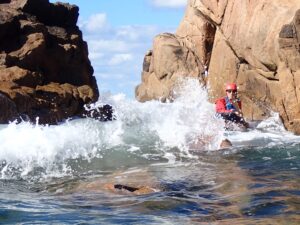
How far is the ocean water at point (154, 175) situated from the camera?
5.53m

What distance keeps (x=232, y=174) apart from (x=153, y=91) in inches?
978

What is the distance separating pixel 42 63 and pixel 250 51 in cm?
855

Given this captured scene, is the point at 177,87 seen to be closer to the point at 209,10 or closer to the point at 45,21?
the point at 209,10

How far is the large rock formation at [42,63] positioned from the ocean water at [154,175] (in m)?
5.20

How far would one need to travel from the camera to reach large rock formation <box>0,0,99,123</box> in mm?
19547

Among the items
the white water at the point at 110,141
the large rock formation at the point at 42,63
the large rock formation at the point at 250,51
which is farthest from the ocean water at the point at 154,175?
the large rock formation at the point at 42,63

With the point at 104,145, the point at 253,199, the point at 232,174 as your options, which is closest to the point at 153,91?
the point at 104,145

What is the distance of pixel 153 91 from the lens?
32.9 metres

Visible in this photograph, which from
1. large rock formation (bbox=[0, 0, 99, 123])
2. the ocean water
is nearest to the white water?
the ocean water

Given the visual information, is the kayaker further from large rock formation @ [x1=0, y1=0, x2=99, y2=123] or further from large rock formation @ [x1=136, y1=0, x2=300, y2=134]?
large rock formation @ [x1=0, y1=0, x2=99, y2=123]

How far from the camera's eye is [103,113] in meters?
23.9

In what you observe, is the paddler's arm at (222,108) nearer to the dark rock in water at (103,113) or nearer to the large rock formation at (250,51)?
the large rock formation at (250,51)

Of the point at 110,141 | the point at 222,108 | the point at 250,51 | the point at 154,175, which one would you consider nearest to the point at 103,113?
the point at 250,51

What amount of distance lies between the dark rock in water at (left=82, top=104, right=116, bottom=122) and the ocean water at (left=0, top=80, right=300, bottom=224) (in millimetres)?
7177
